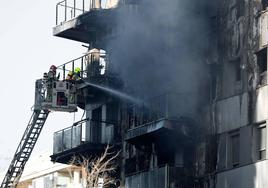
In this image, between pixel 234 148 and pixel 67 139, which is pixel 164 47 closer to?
pixel 234 148

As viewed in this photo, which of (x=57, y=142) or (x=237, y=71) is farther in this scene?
(x=57, y=142)

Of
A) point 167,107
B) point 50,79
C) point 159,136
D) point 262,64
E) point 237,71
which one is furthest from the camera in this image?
point 50,79

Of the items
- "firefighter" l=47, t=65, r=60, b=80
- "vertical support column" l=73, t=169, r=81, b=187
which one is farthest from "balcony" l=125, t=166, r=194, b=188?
"vertical support column" l=73, t=169, r=81, b=187

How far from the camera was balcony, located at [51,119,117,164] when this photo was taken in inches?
2274

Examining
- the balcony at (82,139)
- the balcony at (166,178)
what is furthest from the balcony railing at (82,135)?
the balcony at (166,178)

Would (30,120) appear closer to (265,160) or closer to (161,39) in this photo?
(161,39)

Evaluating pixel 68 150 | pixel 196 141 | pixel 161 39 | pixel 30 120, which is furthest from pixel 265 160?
pixel 30 120

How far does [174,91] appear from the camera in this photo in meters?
53.6

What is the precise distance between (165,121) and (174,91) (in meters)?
1.93

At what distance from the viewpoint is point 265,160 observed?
4841 cm

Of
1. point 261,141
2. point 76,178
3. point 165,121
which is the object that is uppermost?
point 76,178

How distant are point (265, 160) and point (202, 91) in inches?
229

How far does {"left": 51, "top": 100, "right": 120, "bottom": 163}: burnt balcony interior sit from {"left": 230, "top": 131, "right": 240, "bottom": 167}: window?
803 centimetres

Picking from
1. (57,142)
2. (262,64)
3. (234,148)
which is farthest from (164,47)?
(57,142)
